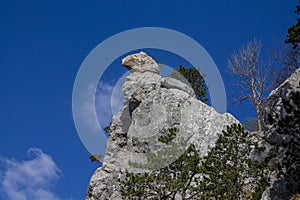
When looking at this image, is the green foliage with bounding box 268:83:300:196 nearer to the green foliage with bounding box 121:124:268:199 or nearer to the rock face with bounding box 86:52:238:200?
the green foliage with bounding box 121:124:268:199

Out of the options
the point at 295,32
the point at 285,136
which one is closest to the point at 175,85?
the point at 295,32

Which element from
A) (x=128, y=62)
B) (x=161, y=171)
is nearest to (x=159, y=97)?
(x=128, y=62)

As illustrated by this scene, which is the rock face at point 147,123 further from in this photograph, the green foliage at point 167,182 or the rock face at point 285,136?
the rock face at point 285,136

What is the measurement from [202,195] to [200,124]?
8514mm

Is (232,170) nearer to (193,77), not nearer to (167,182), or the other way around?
(167,182)

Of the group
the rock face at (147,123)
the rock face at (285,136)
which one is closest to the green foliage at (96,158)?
the rock face at (147,123)

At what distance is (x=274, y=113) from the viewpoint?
13742 millimetres

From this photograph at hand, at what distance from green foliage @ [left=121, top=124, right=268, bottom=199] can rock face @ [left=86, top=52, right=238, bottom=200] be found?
4.52 metres

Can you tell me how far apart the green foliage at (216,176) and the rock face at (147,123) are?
4.52 meters

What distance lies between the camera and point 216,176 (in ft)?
48.9

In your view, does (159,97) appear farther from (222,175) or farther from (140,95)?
(222,175)

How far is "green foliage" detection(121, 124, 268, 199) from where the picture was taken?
1444 centimetres

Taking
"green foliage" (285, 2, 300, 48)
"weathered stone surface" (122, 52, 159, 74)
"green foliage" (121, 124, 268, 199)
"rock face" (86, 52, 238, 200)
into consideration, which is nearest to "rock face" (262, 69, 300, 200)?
"green foliage" (121, 124, 268, 199)

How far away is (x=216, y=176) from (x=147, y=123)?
11184 millimetres
